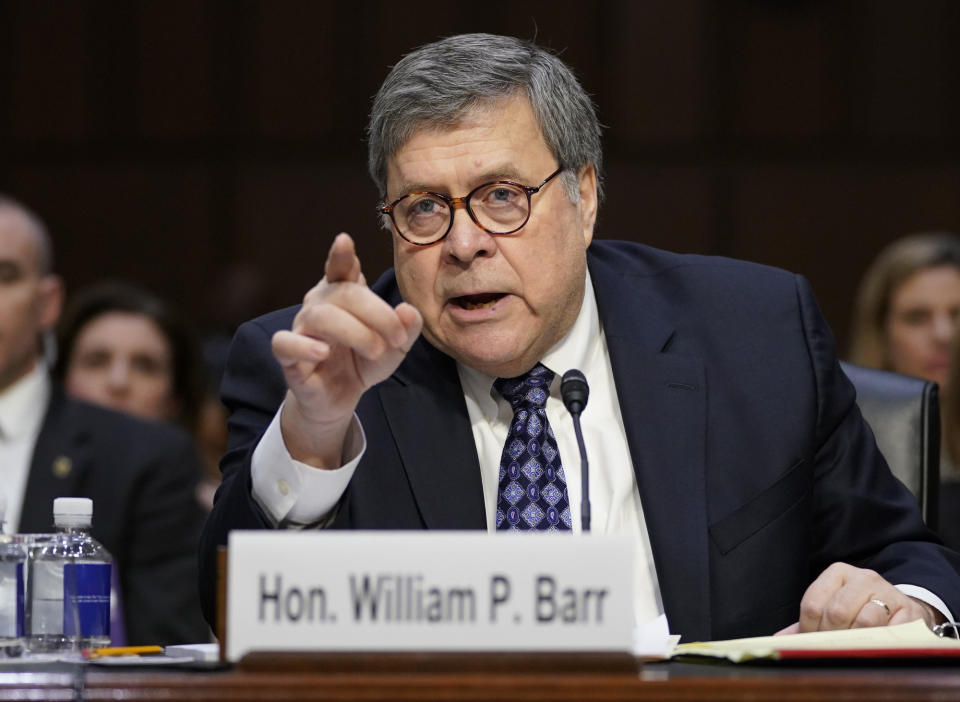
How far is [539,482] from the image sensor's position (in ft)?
7.04

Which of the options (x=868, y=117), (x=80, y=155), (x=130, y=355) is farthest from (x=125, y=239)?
(x=868, y=117)

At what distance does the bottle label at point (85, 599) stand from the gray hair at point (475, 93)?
86 centimetres

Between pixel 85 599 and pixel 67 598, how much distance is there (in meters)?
0.02

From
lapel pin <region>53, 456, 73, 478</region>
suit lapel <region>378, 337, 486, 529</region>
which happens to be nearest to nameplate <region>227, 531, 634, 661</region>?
suit lapel <region>378, 337, 486, 529</region>

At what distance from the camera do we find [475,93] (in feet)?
7.23

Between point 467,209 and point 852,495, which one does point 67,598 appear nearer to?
point 467,209

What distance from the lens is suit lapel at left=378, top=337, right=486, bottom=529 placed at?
213 centimetres

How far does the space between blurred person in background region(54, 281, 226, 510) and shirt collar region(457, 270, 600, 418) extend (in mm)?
2579

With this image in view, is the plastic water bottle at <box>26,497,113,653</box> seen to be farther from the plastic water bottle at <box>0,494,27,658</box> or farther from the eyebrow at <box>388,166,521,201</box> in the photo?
the eyebrow at <box>388,166,521,201</box>

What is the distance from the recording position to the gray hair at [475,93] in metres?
2.20

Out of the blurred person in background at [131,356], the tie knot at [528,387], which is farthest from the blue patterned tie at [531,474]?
the blurred person in background at [131,356]

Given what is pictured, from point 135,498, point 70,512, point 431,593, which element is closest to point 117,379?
point 135,498

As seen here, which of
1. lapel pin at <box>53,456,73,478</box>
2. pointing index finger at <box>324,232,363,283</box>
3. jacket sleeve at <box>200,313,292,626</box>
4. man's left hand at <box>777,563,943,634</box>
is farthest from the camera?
lapel pin at <box>53,456,73,478</box>

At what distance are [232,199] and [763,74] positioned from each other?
255 centimetres
